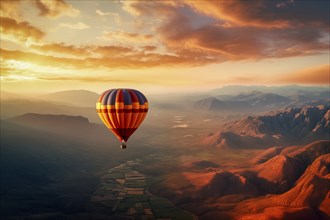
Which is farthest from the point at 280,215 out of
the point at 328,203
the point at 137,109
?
the point at 137,109

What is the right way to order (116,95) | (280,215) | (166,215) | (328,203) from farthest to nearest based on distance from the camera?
(166,215) → (328,203) → (280,215) → (116,95)

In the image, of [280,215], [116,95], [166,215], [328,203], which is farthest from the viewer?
[166,215]

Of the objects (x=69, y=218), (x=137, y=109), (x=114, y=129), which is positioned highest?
(x=137, y=109)

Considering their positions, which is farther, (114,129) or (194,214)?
(194,214)

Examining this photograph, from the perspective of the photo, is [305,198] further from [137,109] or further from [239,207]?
[137,109]

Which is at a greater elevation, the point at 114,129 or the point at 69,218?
the point at 114,129
